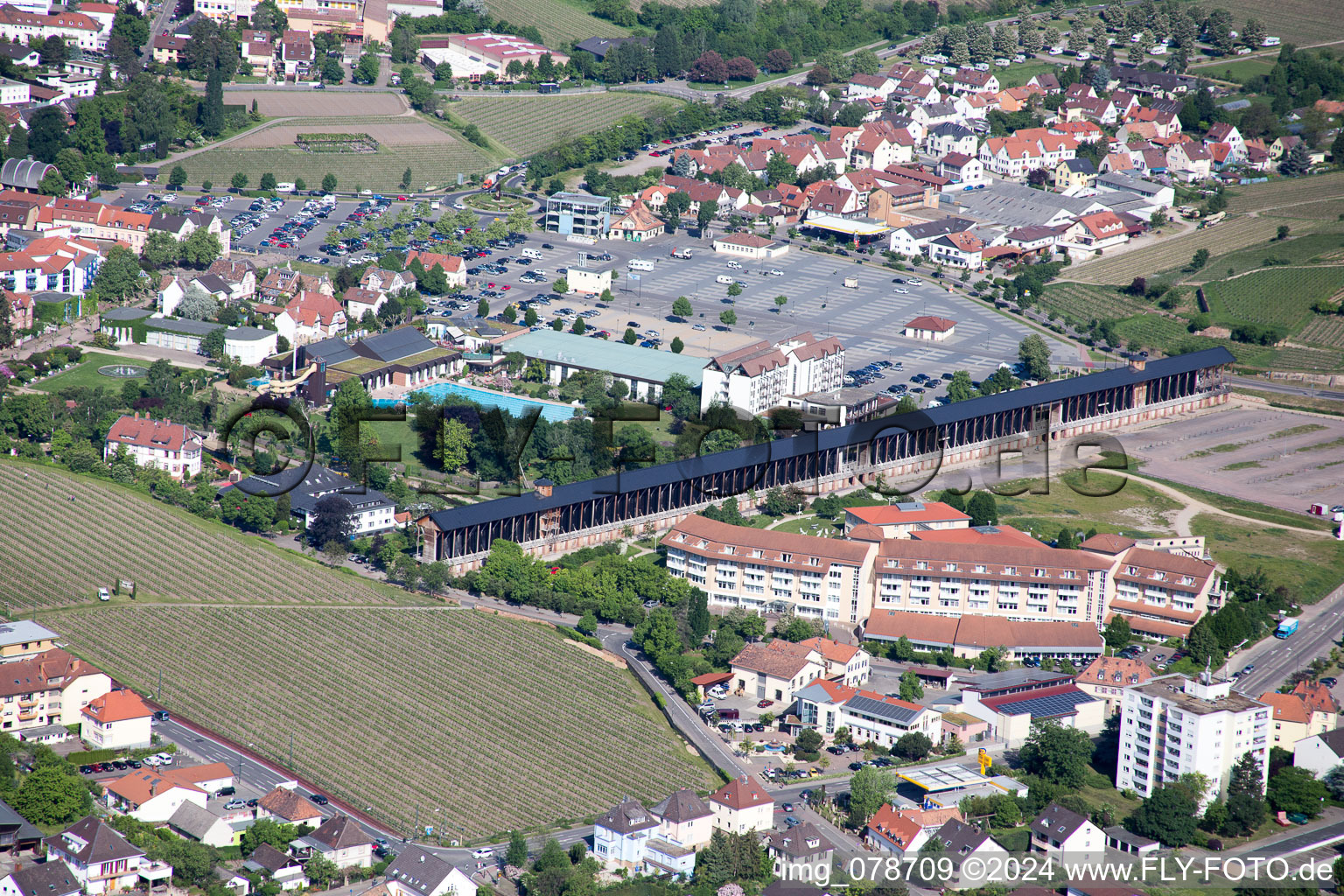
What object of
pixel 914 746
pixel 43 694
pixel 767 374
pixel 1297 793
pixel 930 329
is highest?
pixel 767 374

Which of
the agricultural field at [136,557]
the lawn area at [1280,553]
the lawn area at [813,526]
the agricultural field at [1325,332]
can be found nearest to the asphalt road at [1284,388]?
the agricultural field at [1325,332]

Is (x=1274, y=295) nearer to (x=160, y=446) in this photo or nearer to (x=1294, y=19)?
(x=1294, y=19)

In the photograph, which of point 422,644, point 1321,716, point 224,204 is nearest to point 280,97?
point 224,204

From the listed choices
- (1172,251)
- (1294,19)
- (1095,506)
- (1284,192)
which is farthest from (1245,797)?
(1294,19)

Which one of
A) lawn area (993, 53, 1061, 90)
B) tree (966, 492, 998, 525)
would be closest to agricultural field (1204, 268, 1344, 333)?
tree (966, 492, 998, 525)

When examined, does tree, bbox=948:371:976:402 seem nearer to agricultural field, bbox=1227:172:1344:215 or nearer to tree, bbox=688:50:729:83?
agricultural field, bbox=1227:172:1344:215

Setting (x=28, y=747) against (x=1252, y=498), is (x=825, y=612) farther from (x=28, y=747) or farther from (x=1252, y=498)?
(x=28, y=747)
